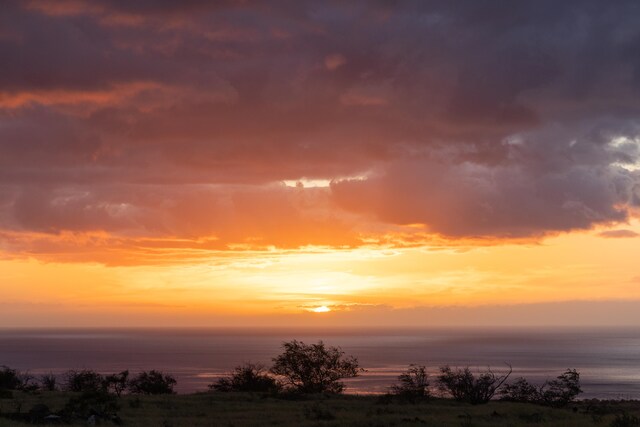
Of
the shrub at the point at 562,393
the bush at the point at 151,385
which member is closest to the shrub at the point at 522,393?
the shrub at the point at 562,393

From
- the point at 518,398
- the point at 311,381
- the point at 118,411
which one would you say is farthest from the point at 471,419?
the point at 311,381

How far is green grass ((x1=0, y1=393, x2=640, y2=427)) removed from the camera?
1332 inches

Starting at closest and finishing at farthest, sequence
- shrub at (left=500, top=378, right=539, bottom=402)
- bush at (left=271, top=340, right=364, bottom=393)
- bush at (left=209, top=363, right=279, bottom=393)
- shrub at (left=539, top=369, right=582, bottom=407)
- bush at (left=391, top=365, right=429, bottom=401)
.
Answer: bush at (left=391, top=365, right=429, bottom=401) → shrub at (left=539, top=369, right=582, bottom=407) → shrub at (left=500, top=378, right=539, bottom=402) → bush at (left=209, top=363, right=279, bottom=393) → bush at (left=271, top=340, right=364, bottom=393)

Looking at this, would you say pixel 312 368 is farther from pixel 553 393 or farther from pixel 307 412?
pixel 307 412

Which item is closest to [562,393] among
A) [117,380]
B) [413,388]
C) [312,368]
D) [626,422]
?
[413,388]

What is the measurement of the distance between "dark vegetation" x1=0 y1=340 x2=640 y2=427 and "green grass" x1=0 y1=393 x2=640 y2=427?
5 centimetres

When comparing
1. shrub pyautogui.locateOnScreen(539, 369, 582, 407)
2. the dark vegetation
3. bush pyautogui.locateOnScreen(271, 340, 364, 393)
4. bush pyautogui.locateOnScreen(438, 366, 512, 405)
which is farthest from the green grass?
bush pyautogui.locateOnScreen(271, 340, 364, 393)

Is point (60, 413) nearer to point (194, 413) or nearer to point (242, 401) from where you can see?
point (194, 413)

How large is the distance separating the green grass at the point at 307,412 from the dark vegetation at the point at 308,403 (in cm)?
5

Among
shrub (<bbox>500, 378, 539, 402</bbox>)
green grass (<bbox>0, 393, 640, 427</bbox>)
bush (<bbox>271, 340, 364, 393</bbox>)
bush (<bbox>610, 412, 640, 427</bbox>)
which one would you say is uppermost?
bush (<bbox>271, 340, 364, 393</bbox>)

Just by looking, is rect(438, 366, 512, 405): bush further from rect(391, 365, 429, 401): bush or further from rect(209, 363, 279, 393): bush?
rect(209, 363, 279, 393): bush

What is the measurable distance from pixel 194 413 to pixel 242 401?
316 inches

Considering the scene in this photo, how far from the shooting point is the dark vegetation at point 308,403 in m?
33.7

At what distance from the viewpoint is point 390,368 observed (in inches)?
6673
